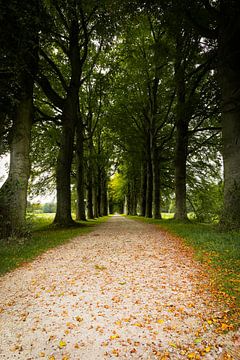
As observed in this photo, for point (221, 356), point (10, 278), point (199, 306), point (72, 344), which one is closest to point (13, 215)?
point (10, 278)

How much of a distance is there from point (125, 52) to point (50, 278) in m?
16.6

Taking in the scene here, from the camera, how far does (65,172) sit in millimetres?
12172

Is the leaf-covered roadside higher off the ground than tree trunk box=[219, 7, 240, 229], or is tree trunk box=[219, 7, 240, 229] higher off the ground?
tree trunk box=[219, 7, 240, 229]

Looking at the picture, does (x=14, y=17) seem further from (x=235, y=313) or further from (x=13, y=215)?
(x=235, y=313)

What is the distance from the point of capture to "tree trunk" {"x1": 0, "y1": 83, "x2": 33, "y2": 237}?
7.62 m

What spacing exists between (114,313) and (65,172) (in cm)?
997

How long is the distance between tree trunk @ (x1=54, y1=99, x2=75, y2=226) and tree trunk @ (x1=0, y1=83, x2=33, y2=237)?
3.35 meters

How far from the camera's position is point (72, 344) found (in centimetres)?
236

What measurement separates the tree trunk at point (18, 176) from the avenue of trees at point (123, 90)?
0.04m

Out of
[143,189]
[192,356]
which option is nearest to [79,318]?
[192,356]

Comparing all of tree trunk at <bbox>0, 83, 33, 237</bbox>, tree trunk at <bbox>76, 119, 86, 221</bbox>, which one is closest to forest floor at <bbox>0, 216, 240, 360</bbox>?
tree trunk at <bbox>0, 83, 33, 237</bbox>

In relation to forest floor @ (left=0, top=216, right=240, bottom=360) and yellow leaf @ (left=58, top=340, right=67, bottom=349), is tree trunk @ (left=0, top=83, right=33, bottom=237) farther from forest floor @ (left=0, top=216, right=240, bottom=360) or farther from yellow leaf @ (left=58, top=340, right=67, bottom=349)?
yellow leaf @ (left=58, top=340, right=67, bottom=349)

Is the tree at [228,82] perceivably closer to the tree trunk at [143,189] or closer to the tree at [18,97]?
the tree at [18,97]

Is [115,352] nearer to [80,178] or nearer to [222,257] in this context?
[222,257]
